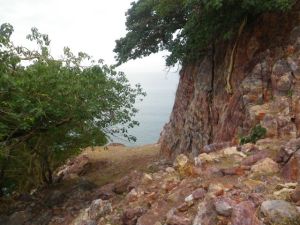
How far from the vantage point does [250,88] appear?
16.6 meters

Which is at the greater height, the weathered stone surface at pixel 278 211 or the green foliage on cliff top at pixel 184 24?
the green foliage on cliff top at pixel 184 24

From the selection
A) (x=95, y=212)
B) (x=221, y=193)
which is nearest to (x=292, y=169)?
(x=221, y=193)

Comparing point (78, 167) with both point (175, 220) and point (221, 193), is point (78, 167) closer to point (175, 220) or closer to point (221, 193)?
point (175, 220)

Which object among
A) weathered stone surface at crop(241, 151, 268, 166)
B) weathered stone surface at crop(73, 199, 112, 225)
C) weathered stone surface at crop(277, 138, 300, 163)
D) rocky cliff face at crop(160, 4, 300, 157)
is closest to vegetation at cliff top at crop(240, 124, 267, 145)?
rocky cliff face at crop(160, 4, 300, 157)

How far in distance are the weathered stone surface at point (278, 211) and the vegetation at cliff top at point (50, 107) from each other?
842 cm

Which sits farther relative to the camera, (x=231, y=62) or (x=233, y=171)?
(x=231, y=62)

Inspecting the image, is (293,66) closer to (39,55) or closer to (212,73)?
(212,73)

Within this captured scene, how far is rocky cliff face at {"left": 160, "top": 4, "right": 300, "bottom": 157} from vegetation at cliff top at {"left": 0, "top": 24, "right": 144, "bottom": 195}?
3.11 m

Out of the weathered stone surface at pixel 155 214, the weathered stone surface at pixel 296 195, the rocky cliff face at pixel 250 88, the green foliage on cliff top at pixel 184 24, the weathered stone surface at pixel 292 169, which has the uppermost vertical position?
the green foliage on cliff top at pixel 184 24

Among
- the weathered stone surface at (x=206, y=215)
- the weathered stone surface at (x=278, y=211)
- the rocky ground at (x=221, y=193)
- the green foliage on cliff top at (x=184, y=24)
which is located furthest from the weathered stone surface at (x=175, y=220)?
the green foliage on cliff top at (x=184, y=24)

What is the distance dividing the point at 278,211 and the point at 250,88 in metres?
9.77

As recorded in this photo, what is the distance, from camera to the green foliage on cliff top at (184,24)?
55.6 ft

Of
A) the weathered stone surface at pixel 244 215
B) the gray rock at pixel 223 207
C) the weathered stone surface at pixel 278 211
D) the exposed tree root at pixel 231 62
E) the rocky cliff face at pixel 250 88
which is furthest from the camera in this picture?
the exposed tree root at pixel 231 62

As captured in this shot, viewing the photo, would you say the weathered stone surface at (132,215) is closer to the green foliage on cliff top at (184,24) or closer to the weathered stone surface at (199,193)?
the weathered stone surface at (199,193)
